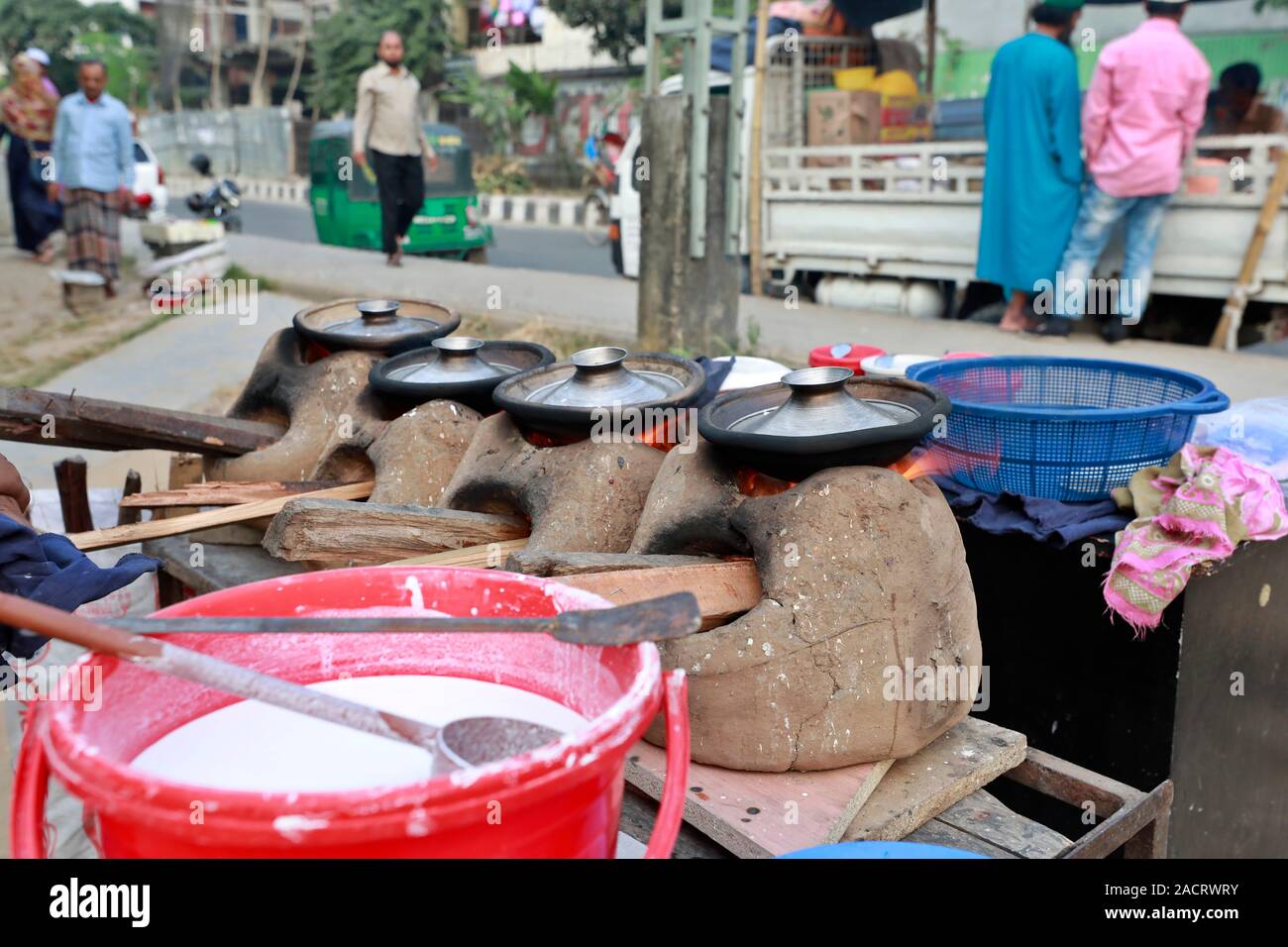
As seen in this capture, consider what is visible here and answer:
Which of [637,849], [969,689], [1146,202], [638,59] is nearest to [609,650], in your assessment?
[637,849]

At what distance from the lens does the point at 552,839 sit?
3.11 feet

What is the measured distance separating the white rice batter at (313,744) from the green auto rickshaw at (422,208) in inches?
487

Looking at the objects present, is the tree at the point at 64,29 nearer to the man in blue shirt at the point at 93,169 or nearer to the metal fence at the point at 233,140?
the metal fence at the point at 233,140

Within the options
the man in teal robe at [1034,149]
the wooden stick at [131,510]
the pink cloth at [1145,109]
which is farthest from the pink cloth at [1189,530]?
the man in teal robe at [1034,149]

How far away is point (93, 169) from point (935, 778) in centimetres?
977

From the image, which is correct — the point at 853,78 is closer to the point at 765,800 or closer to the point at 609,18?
the point at 765,800

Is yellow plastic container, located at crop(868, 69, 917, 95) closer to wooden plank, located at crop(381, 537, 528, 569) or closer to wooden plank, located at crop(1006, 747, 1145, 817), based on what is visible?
wooden plank, located at crop(381, 537, 528, 569)

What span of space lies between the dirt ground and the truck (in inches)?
177

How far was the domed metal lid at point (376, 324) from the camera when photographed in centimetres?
320

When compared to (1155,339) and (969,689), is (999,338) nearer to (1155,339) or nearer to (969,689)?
(1155,339)

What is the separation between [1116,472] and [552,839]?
191 cm

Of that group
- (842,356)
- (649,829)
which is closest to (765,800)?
(649,829)

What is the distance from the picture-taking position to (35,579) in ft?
6.03

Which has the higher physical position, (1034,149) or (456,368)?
(1034,149)
